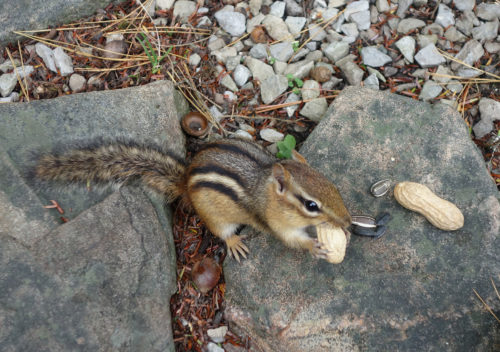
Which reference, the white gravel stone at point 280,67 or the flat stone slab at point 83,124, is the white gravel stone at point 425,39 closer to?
the white gravel stone at point 280,67

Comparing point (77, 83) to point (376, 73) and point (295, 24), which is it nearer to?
point (295, 24)

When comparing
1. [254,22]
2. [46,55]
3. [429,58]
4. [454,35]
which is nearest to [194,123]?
[254,22]

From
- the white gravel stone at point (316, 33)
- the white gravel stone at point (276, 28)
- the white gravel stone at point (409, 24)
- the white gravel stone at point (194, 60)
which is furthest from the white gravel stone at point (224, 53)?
the white gravel stone at point (409, 24)

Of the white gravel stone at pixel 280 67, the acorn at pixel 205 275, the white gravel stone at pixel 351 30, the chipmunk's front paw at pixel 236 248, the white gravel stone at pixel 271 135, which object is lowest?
the acorn at pixel 205 275

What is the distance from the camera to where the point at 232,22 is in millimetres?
4172

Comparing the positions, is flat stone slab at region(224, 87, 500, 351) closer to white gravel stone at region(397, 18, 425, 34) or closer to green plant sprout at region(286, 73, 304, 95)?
green plant sprout at region(286, 73, 304, 95)

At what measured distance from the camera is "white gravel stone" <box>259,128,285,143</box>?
3754 millimetres

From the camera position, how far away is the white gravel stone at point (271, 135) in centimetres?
375

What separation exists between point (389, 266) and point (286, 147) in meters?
1.26

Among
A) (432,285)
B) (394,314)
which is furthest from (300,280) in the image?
(432,285)

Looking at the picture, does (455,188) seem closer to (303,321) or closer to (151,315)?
(303,321)

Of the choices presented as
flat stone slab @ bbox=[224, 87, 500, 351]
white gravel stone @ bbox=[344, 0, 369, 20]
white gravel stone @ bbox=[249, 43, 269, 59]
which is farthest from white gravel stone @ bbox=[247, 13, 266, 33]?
flat stone slab @ bbox=[224, 87, 500, 351]

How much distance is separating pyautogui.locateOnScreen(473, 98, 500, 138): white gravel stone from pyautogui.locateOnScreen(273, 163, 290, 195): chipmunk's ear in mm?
1992

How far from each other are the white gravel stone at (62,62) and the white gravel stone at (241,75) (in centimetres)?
147
